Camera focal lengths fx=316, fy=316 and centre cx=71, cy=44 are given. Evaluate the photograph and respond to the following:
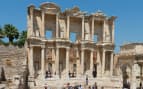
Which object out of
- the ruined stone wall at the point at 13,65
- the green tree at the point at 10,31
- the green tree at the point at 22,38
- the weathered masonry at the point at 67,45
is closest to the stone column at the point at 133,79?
the weathered masonry at the point at 67,45

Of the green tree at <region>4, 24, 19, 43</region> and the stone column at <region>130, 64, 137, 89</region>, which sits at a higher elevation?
the green tree at <region>4, 24, 19, 43</region>

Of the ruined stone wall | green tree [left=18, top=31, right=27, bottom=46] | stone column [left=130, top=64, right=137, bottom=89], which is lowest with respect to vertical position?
stone column [left=130, top=64, right=137, bottom=89]

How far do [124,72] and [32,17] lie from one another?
1878 cm

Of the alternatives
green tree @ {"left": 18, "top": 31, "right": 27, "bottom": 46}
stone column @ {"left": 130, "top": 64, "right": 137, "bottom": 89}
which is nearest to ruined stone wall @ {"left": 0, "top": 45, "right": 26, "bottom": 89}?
stone column @ {"left": 130, "top": 64, "right": 137, "bottom": 89}

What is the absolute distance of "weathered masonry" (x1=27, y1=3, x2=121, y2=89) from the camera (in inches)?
1496

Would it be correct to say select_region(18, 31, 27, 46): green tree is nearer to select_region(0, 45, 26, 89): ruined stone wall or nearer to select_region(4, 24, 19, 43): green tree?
select_region(4, 24, 19, 43): green tree

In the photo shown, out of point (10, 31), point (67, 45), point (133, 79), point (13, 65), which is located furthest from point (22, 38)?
point (13, 65)

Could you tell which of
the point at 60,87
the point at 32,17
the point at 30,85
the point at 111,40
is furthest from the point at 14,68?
the point at 111,40

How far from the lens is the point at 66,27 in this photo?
40.9 m

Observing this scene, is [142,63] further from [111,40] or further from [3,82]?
[3,82]

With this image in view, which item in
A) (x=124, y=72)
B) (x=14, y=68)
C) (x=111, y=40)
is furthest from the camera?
(x=124, y=72)

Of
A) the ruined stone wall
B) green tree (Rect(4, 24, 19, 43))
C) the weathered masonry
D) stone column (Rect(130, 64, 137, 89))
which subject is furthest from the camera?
green tree (Rect(4, 24, 19, 43))

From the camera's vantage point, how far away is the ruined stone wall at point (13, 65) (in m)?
30.2

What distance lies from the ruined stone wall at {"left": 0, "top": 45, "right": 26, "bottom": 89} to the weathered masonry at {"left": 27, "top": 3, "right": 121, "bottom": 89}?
94.5 inches
